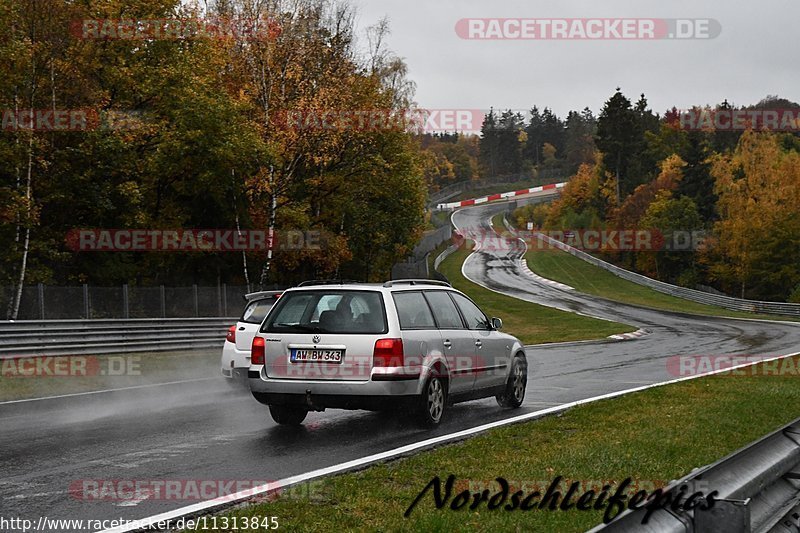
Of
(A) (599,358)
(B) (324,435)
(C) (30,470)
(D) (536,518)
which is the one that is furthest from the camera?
(A) (599,358)

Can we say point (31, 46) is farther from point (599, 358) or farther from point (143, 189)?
point (599, 358)

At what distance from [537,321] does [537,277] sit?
26.9 m

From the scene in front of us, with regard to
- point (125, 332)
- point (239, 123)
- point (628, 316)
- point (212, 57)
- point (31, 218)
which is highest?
point (212, 57)

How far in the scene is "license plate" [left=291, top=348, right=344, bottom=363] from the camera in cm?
986

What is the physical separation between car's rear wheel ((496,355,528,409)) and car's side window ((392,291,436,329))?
7.01 feet

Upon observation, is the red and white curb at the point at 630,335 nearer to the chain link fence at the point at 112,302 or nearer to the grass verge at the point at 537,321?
the grass verge at the point at 537,321

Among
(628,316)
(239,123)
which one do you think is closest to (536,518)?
(239,123)

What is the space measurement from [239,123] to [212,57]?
152 inches

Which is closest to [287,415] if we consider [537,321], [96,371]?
[96,371]

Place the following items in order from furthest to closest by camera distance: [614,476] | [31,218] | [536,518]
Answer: [31,218]
[614,476]
[536,518]

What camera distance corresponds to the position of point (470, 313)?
12.1 meters

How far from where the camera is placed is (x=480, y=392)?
1162cm

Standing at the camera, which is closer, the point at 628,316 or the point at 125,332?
the point at 125,332

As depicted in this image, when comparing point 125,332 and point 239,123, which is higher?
point 239,123
